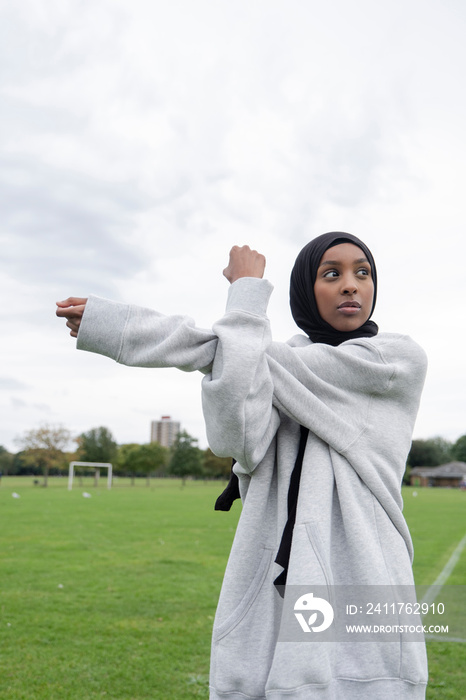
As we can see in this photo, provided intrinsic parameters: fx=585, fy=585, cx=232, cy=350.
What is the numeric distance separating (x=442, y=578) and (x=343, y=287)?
344 inches

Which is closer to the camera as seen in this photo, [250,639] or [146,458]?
[250,639]

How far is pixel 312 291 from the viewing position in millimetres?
1977

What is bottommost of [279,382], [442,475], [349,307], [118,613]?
[442,475]

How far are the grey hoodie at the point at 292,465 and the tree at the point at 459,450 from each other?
124 metres

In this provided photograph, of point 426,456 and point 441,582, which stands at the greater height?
point 426,456

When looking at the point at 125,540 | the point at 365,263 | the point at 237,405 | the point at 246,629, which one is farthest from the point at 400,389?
the point at 125,540

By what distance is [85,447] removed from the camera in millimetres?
67000

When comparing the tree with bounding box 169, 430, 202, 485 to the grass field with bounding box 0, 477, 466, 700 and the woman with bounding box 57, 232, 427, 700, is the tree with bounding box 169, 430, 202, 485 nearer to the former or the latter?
the grass field with bounding box 0, 477, 466, 700

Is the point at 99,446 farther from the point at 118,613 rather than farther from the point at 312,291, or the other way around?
the point at 312,291

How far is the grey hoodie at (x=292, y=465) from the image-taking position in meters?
1.52

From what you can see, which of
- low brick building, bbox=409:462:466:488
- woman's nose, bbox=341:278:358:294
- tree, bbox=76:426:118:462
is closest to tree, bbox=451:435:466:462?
low brick building, bbox=409:462:466:488

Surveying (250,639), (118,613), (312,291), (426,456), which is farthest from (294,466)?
(426,456)

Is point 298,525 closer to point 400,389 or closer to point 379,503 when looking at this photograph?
point 379,503

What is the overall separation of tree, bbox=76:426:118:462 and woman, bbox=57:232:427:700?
6580cm
